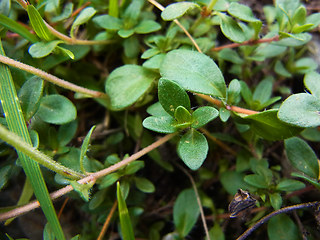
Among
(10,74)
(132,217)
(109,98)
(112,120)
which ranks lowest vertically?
(132,217)

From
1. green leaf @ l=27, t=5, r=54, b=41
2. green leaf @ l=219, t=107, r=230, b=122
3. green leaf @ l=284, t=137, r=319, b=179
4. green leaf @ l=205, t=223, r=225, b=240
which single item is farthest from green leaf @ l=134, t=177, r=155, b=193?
green leaf @ l=27, t=5, r=54, b=41

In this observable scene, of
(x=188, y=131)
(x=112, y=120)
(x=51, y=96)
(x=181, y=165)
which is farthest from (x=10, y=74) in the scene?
(x=181, y=165)

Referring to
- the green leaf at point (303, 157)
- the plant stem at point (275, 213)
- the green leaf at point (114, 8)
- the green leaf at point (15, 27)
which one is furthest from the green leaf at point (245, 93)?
the green leaf at point (15, 27)

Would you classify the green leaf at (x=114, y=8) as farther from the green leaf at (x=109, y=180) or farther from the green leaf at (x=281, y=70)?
the green leaf at (x=281, y=70)

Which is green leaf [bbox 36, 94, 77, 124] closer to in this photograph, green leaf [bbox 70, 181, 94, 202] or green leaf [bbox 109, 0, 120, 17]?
green leaf [bbox 70, 181, 94, 202]

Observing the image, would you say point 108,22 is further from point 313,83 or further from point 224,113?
point 313,83

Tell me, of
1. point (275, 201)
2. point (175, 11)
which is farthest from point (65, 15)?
point (275, 201)

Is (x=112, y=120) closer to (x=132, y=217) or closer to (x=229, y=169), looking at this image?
(x=132, y=217)
